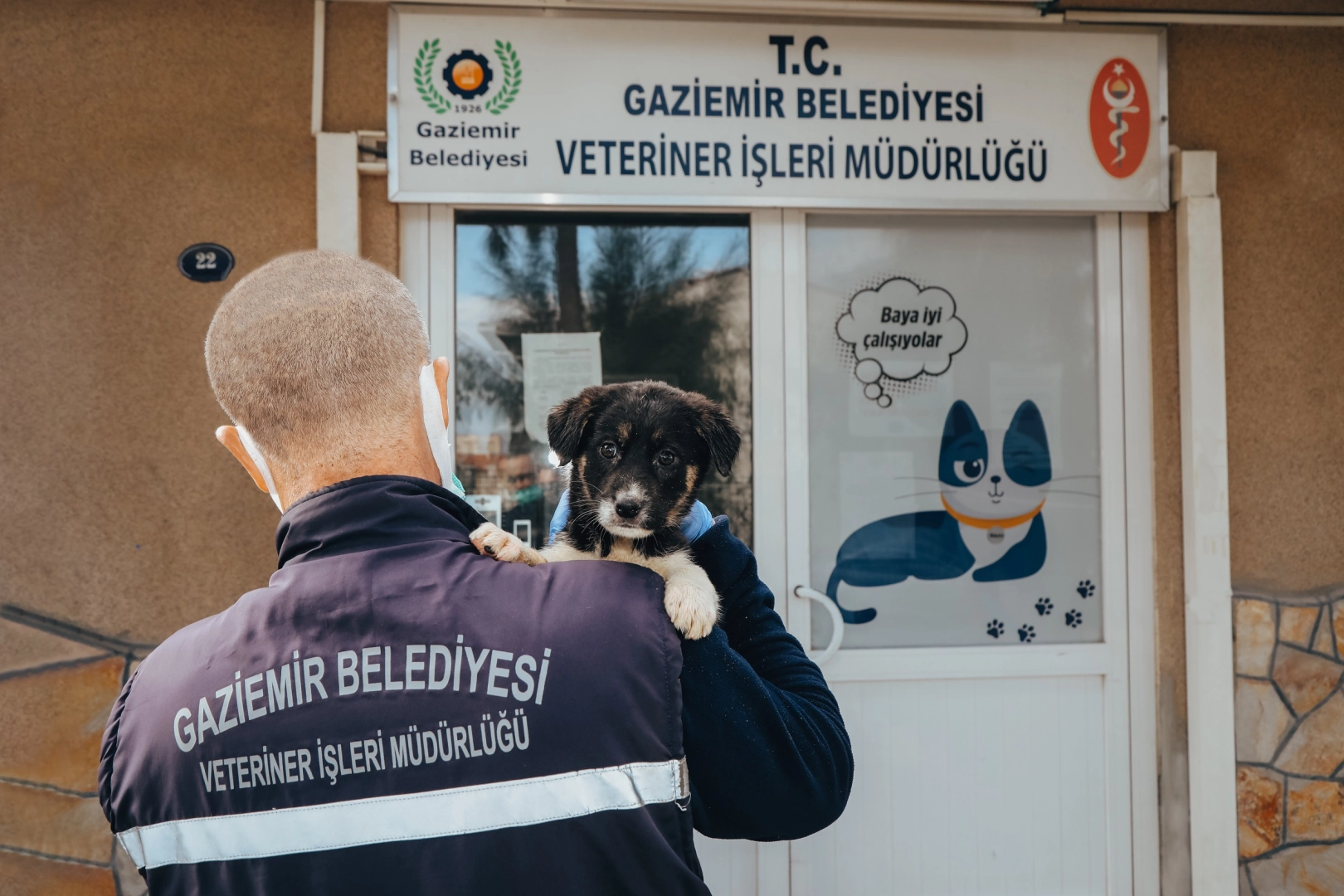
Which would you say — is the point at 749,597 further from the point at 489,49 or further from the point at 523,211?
the point at 489,49

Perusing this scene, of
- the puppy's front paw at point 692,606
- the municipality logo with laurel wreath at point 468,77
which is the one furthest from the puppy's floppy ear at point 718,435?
the municipality logo with laurel wreath at point 468,77

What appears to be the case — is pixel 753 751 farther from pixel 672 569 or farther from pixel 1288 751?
pixel 1288 751

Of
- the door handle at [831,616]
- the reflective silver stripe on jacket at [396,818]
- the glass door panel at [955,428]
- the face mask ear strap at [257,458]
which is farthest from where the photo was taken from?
the glass door panel at [955,428]

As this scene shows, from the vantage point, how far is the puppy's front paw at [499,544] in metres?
1.49

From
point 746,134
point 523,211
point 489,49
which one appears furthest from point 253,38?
point 746,134

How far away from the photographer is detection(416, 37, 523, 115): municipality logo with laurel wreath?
3.36m

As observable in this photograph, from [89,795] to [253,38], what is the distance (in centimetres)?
301

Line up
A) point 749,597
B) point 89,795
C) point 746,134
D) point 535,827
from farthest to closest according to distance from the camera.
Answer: point 746,134, point 89,795, point 749,597, point 535,827

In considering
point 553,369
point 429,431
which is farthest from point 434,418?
point 553,369

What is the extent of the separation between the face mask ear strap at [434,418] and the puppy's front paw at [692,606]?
1.47 feet

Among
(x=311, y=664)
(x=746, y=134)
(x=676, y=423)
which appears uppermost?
(x=746, y=134)

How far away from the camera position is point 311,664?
1.17m

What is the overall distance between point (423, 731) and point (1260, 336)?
3.89m

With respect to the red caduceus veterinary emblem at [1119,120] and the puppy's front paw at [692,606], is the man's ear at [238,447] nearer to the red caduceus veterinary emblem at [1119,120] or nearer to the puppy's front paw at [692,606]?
the puppy's front paw at [692,606]
